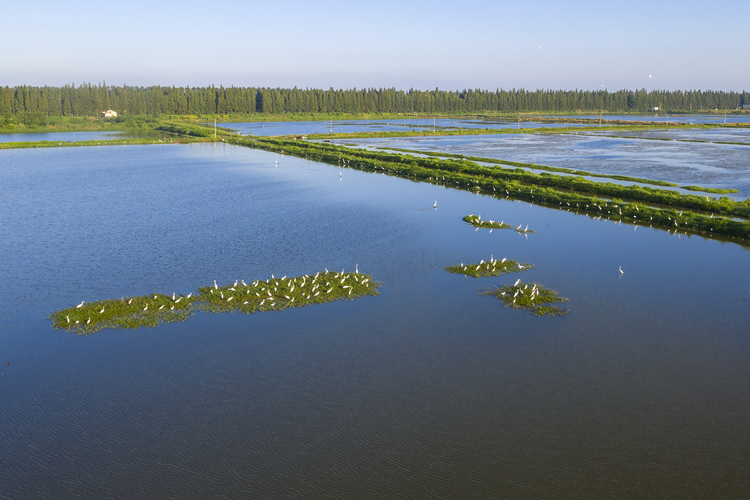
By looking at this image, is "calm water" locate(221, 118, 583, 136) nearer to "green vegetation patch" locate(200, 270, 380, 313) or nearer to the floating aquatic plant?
"green vegetation patch" locate(200, 270, 380, 313)

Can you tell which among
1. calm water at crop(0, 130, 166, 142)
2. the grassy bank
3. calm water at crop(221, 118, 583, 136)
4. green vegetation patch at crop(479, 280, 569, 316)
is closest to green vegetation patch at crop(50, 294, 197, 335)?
green vegetation patch at crop(479, 280, 569, 316)

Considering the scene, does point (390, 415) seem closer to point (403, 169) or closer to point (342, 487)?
point (342, 487)

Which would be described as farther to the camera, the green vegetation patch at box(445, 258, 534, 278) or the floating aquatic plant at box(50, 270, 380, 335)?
the green vegetation patch at box(445, 258, 534, 278)

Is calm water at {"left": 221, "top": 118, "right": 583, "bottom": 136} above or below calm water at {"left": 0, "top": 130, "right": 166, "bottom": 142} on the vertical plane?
above

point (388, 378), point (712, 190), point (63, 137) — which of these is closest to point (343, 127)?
point (63, 137)

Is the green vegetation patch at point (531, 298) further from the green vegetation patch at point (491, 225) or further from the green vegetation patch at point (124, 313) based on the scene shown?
the green vegetation patch at point (124, 313)

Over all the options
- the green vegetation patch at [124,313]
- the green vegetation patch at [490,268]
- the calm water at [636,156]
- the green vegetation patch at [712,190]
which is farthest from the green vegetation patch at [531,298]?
the green vegetation patch at [712,190]

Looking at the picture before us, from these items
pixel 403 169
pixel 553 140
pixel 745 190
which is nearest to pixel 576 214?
pixel 745 190
